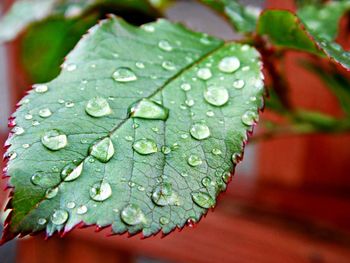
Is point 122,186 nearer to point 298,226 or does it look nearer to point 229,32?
point 298,226

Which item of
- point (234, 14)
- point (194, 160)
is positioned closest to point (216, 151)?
point (194, 160)

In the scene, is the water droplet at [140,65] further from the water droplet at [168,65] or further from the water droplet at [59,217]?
the water droplet at [59,217]

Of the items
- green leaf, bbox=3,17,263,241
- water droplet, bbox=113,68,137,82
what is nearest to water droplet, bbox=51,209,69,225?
green leaf, bbox=3,17,263,241

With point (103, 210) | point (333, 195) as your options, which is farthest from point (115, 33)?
point (333, 195)

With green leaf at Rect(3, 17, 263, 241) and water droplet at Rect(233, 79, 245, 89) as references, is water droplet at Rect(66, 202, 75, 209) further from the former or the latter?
water droplet at Rect(233, 79, 245, 89)

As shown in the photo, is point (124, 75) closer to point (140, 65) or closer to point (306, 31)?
point (140, 65)

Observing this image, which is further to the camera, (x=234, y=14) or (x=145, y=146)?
(x=234, y=14)
